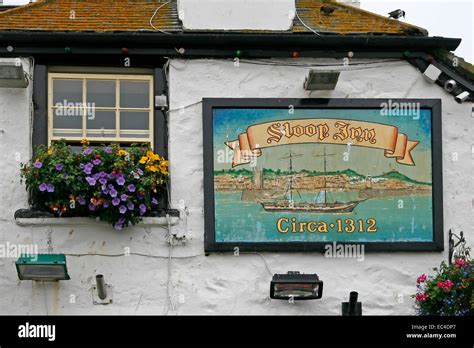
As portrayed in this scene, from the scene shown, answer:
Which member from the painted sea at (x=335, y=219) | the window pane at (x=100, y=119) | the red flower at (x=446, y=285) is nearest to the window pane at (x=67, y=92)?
the window pane at (x=100, y=119)

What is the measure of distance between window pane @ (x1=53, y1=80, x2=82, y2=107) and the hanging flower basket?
56cm

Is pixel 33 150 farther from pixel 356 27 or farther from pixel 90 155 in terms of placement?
pixel 356 27

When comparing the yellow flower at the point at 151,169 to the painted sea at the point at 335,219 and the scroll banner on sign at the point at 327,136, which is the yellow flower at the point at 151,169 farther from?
the scroll banner on sign at the point at 327,136

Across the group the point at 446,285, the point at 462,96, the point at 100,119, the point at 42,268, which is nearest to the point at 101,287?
the point at 42,268

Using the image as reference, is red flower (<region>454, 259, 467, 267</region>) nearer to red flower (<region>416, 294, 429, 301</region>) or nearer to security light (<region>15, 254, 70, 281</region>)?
red flower (<region>416, 294, 429, 301</region>)

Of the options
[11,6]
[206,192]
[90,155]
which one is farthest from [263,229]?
[11,6]

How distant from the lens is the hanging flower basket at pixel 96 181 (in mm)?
12102

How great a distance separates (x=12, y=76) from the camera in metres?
12.4

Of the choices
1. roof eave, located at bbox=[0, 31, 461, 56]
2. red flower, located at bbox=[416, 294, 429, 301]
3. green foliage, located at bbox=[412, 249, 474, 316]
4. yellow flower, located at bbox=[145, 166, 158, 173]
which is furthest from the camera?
roof eave, located at bbox=[0, 31, 461, 56]

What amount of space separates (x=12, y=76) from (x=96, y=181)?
144cm

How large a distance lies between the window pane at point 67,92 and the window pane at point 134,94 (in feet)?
1.52

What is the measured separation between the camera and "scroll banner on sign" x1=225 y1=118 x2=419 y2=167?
12.6m

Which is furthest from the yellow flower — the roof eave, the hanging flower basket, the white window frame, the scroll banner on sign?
the roof eave

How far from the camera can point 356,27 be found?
13203 millimetres
